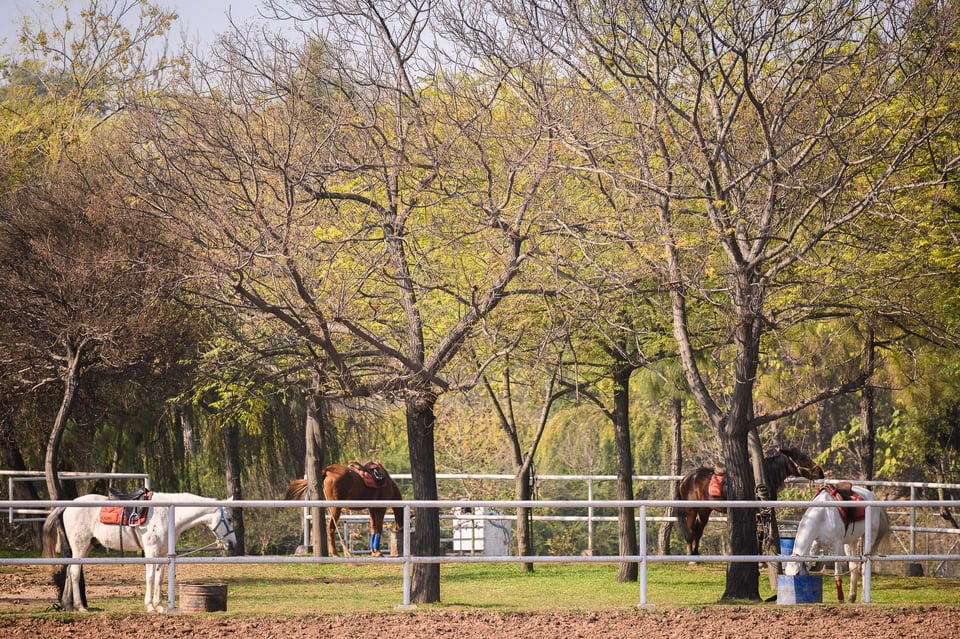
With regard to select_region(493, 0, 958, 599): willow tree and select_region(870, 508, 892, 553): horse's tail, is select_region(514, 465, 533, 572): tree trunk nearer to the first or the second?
select_region(493, 0, 958, 599): willow tree

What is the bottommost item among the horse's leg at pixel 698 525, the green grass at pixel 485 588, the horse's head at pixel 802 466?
the green grass at pixel 485 588

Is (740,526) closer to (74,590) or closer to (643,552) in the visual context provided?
(643,552)

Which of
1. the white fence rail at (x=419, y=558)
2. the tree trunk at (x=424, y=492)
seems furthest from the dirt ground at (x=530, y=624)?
the tree trunk at (x=424, y=492)

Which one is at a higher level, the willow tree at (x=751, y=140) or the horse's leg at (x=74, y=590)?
the willow tree at (x=751, y=140)

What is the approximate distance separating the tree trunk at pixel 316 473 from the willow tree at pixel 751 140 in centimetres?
828

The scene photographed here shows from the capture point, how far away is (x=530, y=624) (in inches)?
406

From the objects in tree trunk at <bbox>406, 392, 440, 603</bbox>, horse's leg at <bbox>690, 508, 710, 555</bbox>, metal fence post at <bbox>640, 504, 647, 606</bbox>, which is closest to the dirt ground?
metal fence post at <bbox>640, 504, 647, 606</bbox>

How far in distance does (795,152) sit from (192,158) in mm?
7265

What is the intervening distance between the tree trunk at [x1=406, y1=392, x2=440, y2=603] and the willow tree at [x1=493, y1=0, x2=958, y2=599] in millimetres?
3221

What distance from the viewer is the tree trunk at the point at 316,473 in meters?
19.6

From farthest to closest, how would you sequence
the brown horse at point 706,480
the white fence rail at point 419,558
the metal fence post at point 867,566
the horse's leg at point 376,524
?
1. the horse's leg at point 376,524
2. the brown horse at point 706,480
3. the metal fence post at point 867,566
4. the white fence rail at point 419,558

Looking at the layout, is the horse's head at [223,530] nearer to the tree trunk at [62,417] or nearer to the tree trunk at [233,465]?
the tree trunk at [62,417]

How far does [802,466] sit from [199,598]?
9.97 meters

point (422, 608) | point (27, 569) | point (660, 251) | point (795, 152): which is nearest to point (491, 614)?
point (422, 608)
